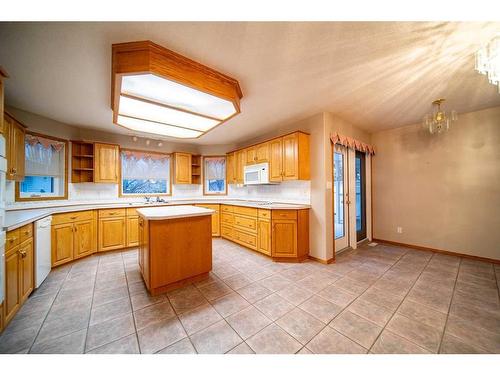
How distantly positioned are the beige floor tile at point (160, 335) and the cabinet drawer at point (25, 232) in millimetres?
1628

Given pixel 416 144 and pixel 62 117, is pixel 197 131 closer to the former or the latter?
pixel 62 117

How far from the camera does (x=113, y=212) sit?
139 inches

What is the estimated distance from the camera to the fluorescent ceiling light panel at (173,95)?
1.73m

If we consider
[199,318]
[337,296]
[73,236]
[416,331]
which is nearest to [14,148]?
[73,236]

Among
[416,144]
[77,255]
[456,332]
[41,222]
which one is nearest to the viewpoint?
[456,332]

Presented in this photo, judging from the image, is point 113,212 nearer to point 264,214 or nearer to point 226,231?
point 226,231

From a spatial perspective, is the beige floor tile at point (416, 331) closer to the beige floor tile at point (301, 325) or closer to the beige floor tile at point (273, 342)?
the beige floor tile at point (301, 325)

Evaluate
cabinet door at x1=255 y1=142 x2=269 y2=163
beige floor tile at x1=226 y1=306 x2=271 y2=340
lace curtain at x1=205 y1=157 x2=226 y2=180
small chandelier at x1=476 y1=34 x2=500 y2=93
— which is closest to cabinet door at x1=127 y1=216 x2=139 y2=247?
lace curtain at x1=205 y1=157 x2=226 y2=180

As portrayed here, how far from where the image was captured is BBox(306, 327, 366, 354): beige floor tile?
1328 millimetres

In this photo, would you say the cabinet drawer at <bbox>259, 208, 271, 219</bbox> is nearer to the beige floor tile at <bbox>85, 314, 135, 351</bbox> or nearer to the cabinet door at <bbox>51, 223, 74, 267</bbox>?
the beige floor tile at <bbox>85, 314, 135, 351</bbox>

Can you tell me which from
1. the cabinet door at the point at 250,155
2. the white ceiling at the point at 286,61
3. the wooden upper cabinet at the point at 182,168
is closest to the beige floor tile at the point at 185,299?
the white ceiling at the point at 286,61
